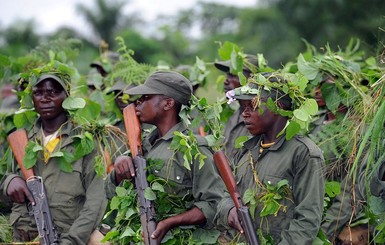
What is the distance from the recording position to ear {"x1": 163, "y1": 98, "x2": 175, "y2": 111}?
23.5 ft

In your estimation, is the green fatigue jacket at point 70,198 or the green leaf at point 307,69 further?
the green leaf at point 307,69

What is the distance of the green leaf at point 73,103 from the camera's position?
8016mm

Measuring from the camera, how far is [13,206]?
8156mm

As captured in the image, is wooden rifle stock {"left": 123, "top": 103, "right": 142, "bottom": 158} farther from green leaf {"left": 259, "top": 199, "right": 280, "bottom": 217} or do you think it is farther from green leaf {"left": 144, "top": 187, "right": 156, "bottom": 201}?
green leaf {"left": 259, "top": 199, "right": 280, "bottom": 217}

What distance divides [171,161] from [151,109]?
0.53 metres

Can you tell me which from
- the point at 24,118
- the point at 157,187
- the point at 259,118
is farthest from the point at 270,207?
the point at 24,118

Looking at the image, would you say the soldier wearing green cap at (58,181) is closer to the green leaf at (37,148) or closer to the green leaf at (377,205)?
the green leaf at (37,148)

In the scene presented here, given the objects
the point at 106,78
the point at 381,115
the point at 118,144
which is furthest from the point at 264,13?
the point at 381,115

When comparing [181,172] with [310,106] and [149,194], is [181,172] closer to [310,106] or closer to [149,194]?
[149,194]

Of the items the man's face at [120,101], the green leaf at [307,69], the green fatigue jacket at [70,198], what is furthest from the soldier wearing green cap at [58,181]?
the green leaf at [307,69]

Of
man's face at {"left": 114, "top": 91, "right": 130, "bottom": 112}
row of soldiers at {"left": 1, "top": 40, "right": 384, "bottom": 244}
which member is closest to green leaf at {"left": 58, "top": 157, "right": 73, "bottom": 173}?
row of soldiers at {"left": 1, "top": 40, "right": 384, "bottom": 244}

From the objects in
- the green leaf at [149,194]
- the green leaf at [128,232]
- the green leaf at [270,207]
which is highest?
the green leaf at [149,194]

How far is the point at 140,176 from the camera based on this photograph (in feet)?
22.5

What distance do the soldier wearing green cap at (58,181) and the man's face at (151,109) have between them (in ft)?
3.35
